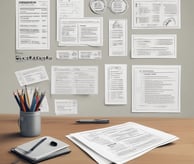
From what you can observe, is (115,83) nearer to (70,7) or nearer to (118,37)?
(118,37)

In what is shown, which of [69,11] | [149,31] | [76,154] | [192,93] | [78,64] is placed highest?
[69,11]

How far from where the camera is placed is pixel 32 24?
156 cm

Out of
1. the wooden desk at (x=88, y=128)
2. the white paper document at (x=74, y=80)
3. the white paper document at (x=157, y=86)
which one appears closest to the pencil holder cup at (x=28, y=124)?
the wooden desk at (x=88, y=128)

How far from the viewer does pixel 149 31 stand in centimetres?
155

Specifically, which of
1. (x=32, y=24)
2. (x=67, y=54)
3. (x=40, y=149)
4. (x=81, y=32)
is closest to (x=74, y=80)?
(x=67, y=54)

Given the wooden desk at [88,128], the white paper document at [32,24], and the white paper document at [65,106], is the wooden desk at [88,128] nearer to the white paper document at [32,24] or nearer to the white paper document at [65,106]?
the white paper document at [65,106]

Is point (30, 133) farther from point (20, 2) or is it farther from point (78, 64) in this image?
point (20, 2)

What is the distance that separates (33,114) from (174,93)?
2.84 ft

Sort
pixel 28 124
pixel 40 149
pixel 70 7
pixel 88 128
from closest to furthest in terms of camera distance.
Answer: pixel 40 149 < pixel 28 124 < pixel 88 128 < pixel 70 7

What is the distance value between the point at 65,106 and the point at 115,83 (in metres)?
0.29

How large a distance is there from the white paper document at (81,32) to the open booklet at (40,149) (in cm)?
77

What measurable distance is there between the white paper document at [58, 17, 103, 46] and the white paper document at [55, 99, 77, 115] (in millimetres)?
303

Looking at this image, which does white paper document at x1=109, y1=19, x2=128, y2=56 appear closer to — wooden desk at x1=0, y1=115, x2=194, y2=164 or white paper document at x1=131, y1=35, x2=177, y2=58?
white paper document at x1=131, y1=35, x2=177, y2=58

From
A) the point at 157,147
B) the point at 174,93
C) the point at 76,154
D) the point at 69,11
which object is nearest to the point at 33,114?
the point at 76,154
